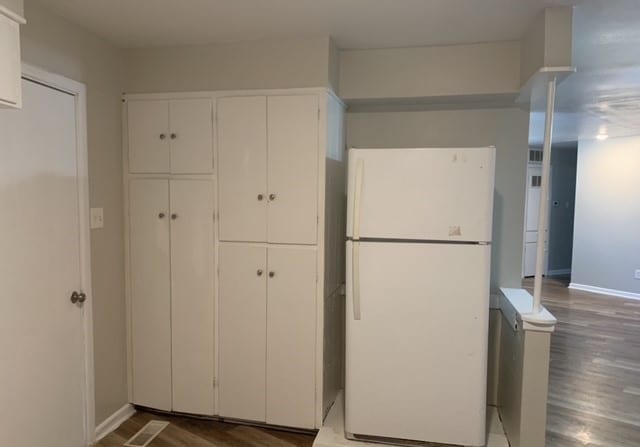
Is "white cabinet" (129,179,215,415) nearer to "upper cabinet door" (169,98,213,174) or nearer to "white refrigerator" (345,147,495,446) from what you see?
"upper cabinet door" (169,98,213,174)

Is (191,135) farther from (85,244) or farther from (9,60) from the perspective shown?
(9,60)

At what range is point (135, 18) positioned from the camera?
231 centimetres

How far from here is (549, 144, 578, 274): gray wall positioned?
820 cm

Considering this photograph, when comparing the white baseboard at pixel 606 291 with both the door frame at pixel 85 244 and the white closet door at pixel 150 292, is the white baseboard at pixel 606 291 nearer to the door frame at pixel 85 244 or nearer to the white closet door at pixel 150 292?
the white closet door at pixel 150 292

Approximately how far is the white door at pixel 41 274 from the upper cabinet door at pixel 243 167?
2.60 feet

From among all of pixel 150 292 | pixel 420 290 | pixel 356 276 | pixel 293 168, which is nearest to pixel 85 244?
pixel 150 292

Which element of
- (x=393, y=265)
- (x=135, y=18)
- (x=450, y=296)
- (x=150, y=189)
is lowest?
(x=450, y=296)

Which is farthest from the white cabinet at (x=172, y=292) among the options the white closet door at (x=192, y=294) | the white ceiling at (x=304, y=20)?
the white ceiling at (x=304, y=20)

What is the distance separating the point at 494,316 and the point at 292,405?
1459mm

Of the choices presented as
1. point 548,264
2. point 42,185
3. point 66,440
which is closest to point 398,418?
point 66,440

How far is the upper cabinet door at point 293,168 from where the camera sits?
102 inches

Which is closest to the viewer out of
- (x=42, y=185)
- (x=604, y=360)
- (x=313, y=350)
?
(x=42, y=185)

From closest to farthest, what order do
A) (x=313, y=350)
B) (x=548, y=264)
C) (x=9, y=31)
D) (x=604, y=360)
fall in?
(x=9, y=31), (x=313, y=350), (x=604, y=360), (x=548, y=264)

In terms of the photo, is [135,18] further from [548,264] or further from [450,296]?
[548,264]
